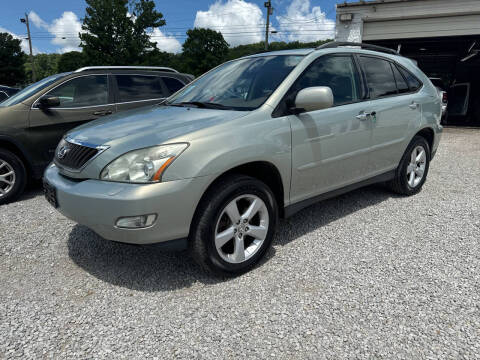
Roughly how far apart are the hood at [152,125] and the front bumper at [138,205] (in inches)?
12.9

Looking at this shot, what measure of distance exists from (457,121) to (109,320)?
58.5 ft

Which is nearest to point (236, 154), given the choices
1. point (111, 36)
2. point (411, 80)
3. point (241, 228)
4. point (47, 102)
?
point (241, 228)

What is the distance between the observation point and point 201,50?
61.0 m

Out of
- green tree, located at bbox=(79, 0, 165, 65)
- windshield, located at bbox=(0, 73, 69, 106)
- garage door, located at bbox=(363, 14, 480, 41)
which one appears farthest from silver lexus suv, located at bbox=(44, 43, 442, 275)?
green tree, located at bbox=(79, 0, 165, 65)

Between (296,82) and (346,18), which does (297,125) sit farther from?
(346,18)

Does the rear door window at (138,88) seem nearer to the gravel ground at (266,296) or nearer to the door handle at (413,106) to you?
the gravel ground at (266,296)

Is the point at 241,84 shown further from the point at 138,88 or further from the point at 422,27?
the point at 422,27

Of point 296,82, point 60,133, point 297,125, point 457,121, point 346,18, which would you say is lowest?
point 457,121

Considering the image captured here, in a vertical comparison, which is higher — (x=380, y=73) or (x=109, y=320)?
(x=380, y=73)

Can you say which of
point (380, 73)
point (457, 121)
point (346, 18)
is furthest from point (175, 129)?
point (457, 121)

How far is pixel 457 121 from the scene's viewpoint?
1602cm

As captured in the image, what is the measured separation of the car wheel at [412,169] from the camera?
4.25m

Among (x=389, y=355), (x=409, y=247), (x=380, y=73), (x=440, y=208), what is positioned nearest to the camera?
(x=389, y=355)

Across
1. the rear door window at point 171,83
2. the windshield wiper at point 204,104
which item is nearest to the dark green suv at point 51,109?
the rear door window at point 171,83
